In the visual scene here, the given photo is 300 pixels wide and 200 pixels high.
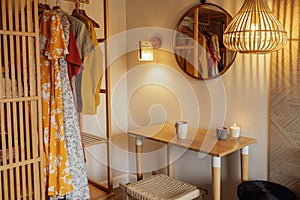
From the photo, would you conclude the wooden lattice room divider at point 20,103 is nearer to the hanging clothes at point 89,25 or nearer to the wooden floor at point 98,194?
the hanging clothes at point 89,25

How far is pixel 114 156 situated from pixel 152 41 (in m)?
1.39

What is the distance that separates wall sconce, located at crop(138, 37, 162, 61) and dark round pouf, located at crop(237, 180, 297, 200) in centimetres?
156

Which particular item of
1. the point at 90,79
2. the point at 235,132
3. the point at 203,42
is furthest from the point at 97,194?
the point at 203,42

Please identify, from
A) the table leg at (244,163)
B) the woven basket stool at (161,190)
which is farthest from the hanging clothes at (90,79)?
the table leg at (244,163)

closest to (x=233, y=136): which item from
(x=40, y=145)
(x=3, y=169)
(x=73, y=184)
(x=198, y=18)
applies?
(x=198, y=18)

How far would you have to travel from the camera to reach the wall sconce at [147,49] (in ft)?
10.4

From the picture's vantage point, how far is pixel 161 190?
239 centimetres

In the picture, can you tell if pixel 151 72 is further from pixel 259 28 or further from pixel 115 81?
pixel 259 28

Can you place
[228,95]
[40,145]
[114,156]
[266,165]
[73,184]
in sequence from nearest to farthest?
[40,145] → [73,184] → [266,165] → [228,95] → [114,156]

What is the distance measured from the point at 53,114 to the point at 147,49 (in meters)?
1.34

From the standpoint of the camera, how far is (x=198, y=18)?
9.34 feet

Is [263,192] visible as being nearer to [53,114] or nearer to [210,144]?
[210,144]

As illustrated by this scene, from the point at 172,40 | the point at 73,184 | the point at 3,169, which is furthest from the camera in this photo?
the point at 172,40

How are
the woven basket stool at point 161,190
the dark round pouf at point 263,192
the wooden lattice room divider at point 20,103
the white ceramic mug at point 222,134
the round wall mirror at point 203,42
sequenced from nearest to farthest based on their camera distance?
the wooden lattice room divider at point 20,103 → the dark round pouf at point 263,192 → the woven basket stool at point 161,190 → the white ceramic mug at point 222,134 → the round wall mirror at point 203,42
